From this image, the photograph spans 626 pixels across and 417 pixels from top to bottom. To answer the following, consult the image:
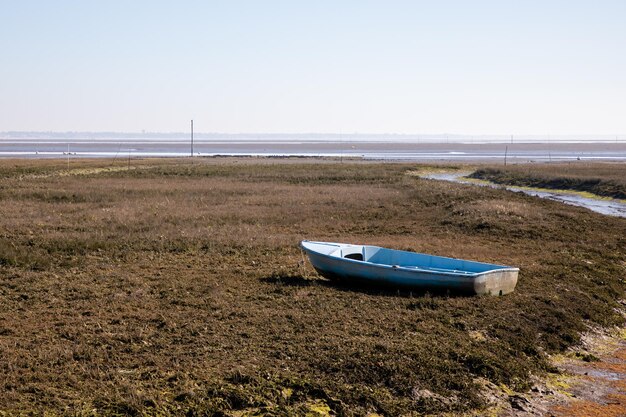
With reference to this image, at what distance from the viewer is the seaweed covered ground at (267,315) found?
10.5 meters

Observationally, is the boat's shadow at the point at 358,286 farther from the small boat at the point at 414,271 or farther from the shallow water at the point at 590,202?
the shallow water at the point at 590,202

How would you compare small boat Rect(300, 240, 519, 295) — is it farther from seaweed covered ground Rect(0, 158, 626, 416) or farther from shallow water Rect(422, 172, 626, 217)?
shallow water Rect(422, 172, 626, 217)

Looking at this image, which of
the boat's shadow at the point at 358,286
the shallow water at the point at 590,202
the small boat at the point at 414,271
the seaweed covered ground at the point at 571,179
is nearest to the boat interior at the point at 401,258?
the small boat at the point at 414,271

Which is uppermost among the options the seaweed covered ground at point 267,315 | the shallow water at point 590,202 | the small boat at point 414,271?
the small boat at point 414,271

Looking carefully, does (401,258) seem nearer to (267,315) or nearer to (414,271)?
(414,271)

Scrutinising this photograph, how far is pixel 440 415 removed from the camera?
10312mm

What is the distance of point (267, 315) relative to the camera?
46.4 ft

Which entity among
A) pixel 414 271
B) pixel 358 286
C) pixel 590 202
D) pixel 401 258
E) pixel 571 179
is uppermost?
pixel 414 271

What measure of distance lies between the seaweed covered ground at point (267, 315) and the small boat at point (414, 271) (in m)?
0.30

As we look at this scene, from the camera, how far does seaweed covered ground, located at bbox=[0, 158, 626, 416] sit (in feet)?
34.5

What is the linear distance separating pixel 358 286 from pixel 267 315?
3467 mm

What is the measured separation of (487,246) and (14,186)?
87.3ft

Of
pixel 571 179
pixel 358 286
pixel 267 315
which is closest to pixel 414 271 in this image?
pixel 358 286

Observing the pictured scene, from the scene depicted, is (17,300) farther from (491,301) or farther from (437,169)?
(437,169)
